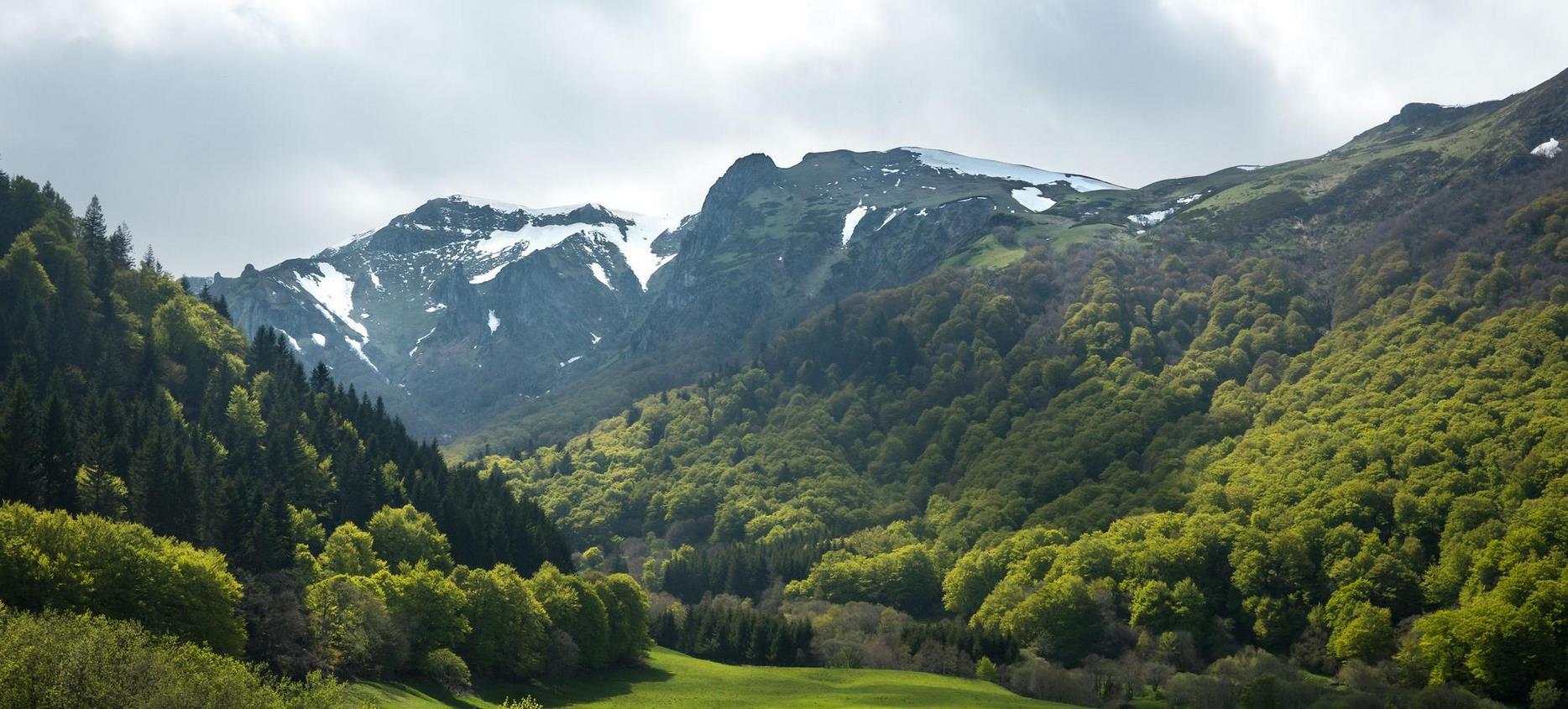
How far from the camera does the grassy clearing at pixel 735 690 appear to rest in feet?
348

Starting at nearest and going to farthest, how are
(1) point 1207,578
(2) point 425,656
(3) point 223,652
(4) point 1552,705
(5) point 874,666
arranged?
(3) point 223,652 < (2) point 425,656 < (4) point 1552,705 < (5) point 874,666 < (1) point 1207,578

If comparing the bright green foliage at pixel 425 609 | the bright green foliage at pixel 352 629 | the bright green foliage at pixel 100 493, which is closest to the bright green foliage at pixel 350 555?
the bright green foliage at pixel 425 609

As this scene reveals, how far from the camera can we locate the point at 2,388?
12144 centimetres

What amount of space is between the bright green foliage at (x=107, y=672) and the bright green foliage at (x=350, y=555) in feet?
153

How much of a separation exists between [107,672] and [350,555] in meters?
60.8

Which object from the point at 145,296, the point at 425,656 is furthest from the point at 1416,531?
the point at 145,296

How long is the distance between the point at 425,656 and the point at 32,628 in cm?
4475

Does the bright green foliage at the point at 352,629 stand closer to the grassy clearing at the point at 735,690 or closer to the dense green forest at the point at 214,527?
the dense green forest at the point at 214,527

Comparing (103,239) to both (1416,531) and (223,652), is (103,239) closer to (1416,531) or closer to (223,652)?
(223,652)

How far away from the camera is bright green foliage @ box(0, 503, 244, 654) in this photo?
73.9 m

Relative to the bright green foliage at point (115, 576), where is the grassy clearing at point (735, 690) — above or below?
below

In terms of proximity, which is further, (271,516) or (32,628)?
(271,516)

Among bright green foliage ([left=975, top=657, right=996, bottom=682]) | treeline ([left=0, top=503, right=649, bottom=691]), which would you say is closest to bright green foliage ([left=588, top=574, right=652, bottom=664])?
A: treeline ([left=0, top=503, right=649, bottom=691])

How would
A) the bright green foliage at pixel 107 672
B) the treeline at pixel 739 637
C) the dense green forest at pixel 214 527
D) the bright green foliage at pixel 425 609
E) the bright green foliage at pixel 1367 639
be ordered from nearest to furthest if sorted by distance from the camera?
1. the bright green foliage at pixel 107 672
2. the dense green forest at pixel 214 527
3. the bright green foliage at pixel 425 609
4. the bright green foliage at pixel 1367 639
5. the treeline at pixel 739 637
